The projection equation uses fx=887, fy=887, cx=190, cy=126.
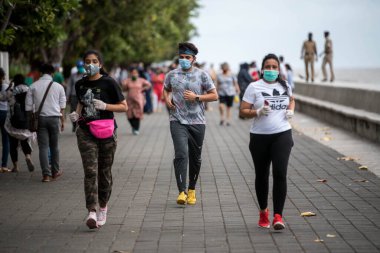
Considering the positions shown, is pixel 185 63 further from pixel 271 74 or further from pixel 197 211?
pixel 271 74

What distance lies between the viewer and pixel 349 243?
8.03 metres

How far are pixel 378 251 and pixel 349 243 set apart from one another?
1.39ft

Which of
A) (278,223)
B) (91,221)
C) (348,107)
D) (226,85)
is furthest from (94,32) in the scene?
(278,223)

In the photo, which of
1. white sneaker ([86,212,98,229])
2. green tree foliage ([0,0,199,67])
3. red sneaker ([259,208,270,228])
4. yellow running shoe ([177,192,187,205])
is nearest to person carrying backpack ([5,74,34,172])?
yellow running shoe ([177,192,187,205])

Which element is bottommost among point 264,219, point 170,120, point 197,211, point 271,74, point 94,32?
point 197,211

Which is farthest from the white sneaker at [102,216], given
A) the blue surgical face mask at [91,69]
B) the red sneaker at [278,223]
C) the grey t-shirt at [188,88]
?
the grey t-shirt at [188,88]

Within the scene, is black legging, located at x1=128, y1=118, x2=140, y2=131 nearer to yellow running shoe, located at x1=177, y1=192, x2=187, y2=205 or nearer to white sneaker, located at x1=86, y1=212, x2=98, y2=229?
yellow running shoe, located at x1=177, y1=192, x2=187, y2=205

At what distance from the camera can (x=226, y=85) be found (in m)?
26.2

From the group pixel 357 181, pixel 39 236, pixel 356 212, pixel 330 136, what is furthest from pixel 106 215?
pixel 330 136

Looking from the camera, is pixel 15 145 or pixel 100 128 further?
pixel 15 145

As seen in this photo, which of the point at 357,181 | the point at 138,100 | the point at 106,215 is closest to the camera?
the point at 106,215

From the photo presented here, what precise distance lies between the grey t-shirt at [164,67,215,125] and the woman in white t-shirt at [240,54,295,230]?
5.85ft

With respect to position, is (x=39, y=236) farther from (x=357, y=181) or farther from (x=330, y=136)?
(x=330, y=136)

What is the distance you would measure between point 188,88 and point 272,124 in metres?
2.07
